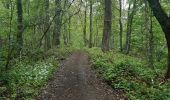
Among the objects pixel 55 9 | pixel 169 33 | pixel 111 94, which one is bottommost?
pixel 111 94

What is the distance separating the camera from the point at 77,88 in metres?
12.5

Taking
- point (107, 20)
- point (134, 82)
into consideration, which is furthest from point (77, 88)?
point (107, 20)

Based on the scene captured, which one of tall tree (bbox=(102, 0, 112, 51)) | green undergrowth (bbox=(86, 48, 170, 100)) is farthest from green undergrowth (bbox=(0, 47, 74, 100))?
tall tree (bbox=(102, 0, 112, 51))

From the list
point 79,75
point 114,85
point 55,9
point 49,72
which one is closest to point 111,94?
point 114,85

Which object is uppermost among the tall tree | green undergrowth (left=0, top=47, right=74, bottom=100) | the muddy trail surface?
the tall tree

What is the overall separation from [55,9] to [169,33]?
1307 cm

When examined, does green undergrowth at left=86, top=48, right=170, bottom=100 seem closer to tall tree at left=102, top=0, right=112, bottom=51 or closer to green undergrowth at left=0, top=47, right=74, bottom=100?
green undergrowth at left=0, top=47, right=74, bottom=100

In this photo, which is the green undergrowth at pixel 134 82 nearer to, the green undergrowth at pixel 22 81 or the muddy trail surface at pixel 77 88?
the muddy trail surface at pixel 77 88

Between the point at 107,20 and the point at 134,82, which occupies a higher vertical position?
the point at 107,20

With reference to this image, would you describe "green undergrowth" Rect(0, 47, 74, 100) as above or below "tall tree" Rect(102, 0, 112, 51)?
below

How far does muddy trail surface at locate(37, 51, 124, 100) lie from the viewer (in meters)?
11.3

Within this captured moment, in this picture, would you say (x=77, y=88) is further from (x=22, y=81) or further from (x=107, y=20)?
(x=107, y=20)

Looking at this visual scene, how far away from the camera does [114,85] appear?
12.8m

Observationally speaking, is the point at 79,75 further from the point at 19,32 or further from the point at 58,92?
the point at 19,32
